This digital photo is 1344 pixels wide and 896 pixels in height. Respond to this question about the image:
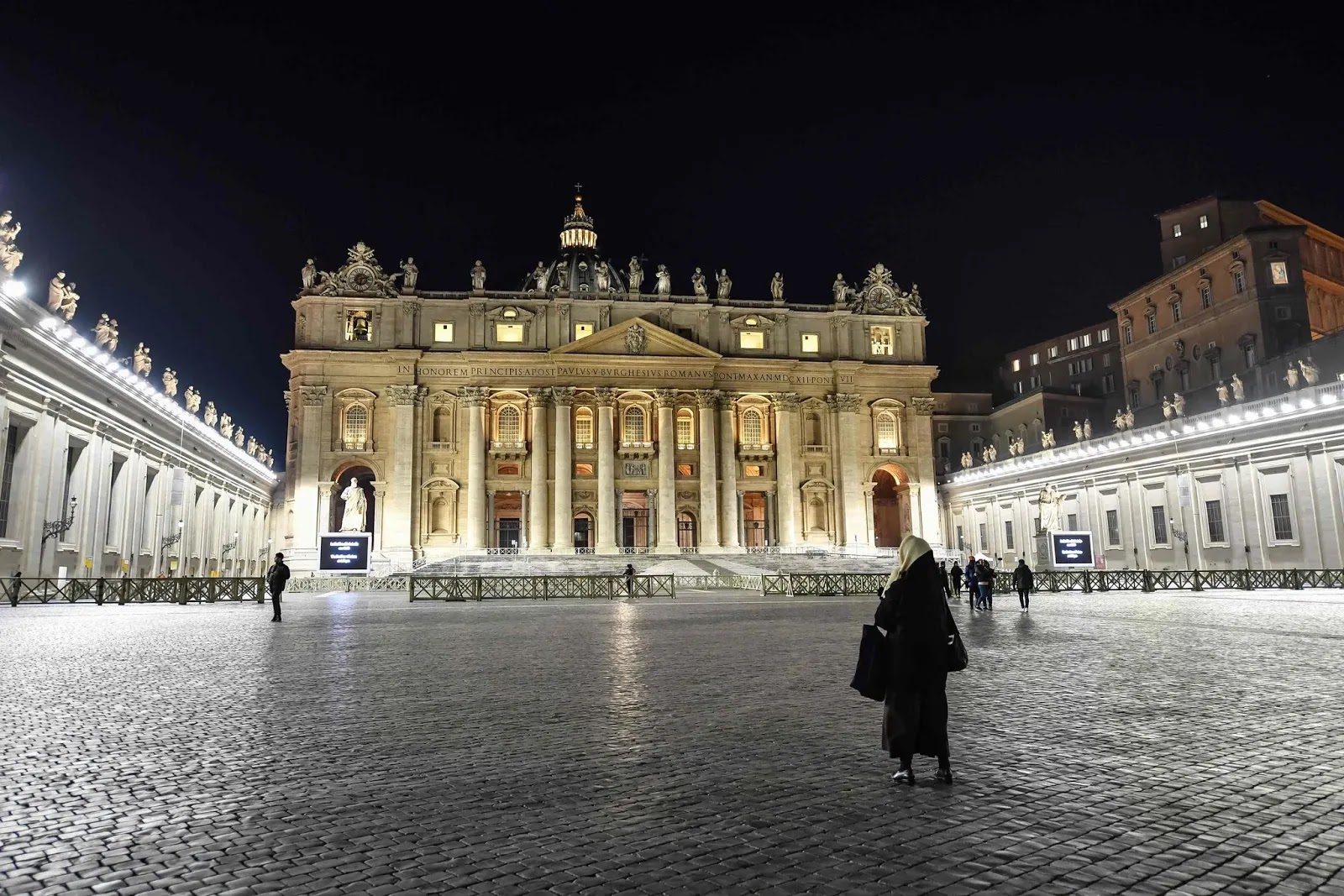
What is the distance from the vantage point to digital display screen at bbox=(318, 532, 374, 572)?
34062mm

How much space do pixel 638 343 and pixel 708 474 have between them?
34.3ft

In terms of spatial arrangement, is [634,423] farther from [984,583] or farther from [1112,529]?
[984,583]

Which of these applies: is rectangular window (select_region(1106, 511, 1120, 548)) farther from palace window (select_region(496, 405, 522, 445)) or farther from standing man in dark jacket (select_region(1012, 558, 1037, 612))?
palace window (select_region(496, 405, 522, 445))

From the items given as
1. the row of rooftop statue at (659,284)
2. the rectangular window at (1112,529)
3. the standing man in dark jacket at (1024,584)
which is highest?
the row of rooftop statue at (659,284)

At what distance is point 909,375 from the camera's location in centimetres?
6725

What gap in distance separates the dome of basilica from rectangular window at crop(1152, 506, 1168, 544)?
1865 inches

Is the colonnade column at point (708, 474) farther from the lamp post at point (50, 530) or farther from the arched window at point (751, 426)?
the lamp post at point (50, 530)

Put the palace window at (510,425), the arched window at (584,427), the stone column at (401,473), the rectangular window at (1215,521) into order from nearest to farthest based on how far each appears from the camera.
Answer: the rectangular window at (1215,521), the stone column at (401,473), the palace window at (510,425), the arched window at (584,427)

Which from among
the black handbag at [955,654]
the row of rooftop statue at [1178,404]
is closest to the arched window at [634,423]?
the row of rooftop statue at [1178,404]

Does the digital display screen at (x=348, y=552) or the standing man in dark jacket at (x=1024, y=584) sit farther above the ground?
the digital display screen at (x=348, y=552)

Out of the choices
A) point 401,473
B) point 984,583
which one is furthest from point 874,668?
point 401,473

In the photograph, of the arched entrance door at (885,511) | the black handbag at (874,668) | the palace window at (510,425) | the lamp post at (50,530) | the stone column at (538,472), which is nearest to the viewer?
the black handbag at (874,668)

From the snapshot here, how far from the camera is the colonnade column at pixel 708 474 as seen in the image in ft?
200

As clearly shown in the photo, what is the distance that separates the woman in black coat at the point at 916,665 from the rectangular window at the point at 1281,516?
41.5 m
